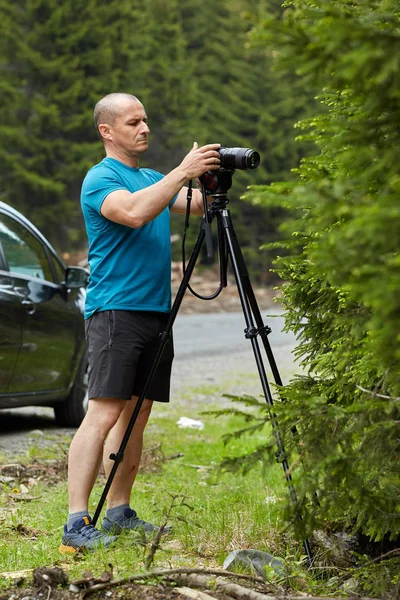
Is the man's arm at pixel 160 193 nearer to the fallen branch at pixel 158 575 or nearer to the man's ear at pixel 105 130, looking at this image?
the man's ear at pixel 105 130

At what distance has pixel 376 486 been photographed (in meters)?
3.18

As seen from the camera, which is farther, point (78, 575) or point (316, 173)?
point (78, 575)

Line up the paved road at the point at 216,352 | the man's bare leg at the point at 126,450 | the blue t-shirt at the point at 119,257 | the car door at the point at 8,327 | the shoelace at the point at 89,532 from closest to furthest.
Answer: the shoelace at the point at 89,532 → the blue t-shirt at the point at 119,257 → the man's bare leg at the point at 126,450 → the car door at the point at 8,327 → the paved road at the point at 216,352

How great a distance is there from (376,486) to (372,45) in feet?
5.33

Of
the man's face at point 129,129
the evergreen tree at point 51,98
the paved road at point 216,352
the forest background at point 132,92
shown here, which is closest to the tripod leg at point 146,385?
the man's face at point 129,129

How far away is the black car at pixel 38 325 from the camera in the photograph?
676 centimetres

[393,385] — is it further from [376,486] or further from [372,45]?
[372,45]

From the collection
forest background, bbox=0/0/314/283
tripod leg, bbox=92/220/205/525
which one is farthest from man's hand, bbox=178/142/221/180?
forest background, bbox=0/0/314/283

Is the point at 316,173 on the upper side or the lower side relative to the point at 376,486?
upper

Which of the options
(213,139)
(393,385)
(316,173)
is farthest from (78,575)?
(213,139)

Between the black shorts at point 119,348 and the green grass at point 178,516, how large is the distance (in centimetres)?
54

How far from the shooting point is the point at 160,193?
3932mm

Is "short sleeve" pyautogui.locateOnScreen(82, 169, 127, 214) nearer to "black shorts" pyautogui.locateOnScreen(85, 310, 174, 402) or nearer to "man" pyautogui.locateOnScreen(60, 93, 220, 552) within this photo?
"man" pyautogui.locateOnScreen(60, 93, 220, 552)

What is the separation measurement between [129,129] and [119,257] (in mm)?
591
